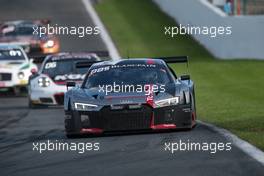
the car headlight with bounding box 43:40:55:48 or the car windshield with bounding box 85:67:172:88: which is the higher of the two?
the car headlight with bounding box 43:40:55:48

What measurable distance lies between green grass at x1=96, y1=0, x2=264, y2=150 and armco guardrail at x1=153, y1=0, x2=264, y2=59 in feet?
0.99

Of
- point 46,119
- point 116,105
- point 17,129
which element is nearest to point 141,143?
point 116,105

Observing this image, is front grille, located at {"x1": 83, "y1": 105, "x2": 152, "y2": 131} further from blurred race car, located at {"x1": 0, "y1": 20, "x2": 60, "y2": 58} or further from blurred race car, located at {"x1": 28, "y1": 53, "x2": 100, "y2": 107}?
blurred race car, located at {"x1": 0, "y1": 20, "x2": 60, "y2": 58}

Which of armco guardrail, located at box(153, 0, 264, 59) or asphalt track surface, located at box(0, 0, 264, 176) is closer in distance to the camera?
asphalt track surface, located at box(0, 0, 264, 176)

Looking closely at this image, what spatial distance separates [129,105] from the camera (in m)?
14.3

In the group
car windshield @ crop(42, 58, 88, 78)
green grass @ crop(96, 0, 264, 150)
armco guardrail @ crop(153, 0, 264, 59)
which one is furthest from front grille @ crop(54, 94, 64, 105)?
armco guardrail @ crop(153, 0, 264, 59)

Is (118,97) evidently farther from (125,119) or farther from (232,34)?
(232,34)

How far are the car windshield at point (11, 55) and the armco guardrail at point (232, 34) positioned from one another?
709 centimetres

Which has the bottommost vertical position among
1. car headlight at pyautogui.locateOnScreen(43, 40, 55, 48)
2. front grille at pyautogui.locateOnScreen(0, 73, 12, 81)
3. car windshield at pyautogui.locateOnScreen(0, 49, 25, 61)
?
front grille at pyautogui.locateOnScreen(0, 73, 12, 81)

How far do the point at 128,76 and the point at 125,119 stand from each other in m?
1.42

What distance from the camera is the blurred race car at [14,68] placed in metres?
28.8

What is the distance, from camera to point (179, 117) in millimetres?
14562

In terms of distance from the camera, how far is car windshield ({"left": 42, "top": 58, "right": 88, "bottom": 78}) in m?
24.9

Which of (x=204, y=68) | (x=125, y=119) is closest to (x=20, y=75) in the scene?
(x=204, y=68)
